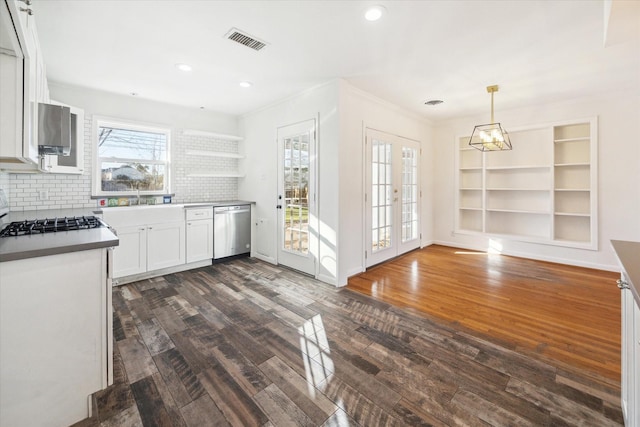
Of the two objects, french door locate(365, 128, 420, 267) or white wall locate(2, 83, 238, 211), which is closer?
white wall locate(2, 83, 238, 211)

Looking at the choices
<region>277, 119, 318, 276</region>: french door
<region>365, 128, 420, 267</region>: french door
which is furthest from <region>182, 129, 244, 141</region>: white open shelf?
<region>365, 128, 420, 267</region>: french door

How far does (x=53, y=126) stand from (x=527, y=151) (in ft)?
21.1

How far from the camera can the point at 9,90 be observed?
148cm

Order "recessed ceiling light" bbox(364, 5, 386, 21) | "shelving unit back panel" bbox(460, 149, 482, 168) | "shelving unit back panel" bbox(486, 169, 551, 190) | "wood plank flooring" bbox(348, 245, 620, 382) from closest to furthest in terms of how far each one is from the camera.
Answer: "recessed ceiling light" bbox(364, 5, 386, 21) < "wood plank flooring" bbox(348, 245, 620, 382) < "shelving unit back panel" bbox(486, 169, 551, 190) < "shelving unit back panel" bbox(460, 149, 482, 168)

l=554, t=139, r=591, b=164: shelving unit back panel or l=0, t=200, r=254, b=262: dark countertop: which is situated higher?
l=554, t=139, r=591, b=164: shelving unit back panel

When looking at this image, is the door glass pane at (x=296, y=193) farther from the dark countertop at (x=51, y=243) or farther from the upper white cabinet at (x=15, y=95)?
the upper white cabinet at (x=15, y=95)

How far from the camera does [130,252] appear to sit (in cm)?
360

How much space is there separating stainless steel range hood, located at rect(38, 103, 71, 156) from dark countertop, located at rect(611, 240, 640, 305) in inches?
122

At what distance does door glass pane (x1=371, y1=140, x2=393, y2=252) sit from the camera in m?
4.31

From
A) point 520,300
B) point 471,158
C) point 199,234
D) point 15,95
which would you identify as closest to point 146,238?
point 199,234

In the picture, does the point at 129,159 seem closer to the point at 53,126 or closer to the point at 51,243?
the point at 53,126

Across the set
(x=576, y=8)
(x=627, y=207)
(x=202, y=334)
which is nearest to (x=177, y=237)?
(x=202, y=334)

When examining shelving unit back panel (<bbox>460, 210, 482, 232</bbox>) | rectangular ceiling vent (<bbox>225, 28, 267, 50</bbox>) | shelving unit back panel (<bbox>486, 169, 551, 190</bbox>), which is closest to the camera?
rectangular ceiling vent (<bbox>225, 28, 267, 50</bbox>)

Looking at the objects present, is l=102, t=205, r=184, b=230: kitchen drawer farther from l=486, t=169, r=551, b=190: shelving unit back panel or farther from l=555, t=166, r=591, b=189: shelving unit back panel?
l=555, t=166, r=591, b=189: shelving unit back panel
